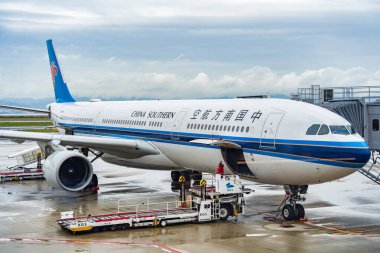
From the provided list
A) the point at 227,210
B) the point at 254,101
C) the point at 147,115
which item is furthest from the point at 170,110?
the point at 227,210

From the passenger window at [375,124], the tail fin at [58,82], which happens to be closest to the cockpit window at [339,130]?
the passenger window at [375,124]

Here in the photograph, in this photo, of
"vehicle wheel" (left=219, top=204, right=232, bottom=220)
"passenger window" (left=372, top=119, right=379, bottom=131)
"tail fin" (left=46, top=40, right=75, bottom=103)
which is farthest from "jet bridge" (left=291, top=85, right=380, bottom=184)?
"tail fin" (left=46, top=40, right=75, bottom=103)

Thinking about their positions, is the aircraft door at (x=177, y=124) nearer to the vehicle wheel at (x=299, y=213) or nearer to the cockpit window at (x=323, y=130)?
the vehicle wheel at (x=299, y=213)

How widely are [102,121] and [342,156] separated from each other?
16.2m

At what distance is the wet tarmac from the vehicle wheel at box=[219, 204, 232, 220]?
1.40 ft

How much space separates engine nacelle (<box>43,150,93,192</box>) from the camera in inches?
943

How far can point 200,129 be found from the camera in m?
22.9

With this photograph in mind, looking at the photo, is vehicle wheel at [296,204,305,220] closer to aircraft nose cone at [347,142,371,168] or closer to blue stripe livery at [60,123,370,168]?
blue stripe livery at [60,123,370,168]

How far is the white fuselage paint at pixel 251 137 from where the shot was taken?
1855 centimetres

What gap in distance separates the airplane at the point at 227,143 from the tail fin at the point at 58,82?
750cm

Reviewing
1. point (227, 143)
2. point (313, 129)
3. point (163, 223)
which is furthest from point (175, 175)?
point (313, 129)

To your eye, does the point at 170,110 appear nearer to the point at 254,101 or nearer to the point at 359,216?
the point at 254,101

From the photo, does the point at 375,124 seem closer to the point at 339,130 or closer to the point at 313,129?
the point at 339,130

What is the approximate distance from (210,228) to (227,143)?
3.13 meters
